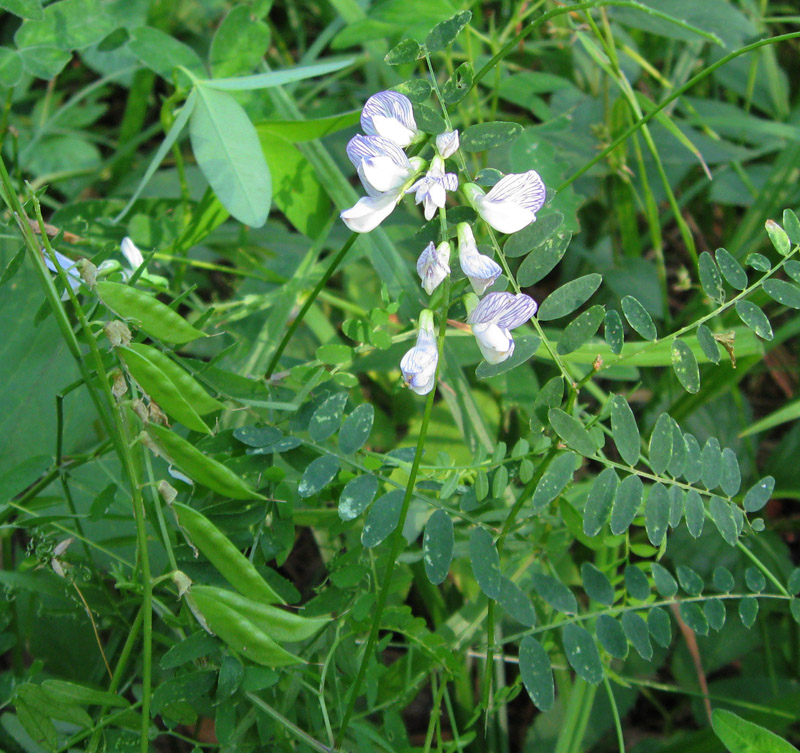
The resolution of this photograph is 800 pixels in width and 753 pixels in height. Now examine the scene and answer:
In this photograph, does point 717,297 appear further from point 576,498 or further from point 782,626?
point 782,626

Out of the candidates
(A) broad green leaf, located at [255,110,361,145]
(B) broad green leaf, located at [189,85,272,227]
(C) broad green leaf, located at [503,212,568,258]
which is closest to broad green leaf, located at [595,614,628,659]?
(C) broad green leaf, located at [503,212,568,258]

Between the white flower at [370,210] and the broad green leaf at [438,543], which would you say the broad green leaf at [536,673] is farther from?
the white flower at [370,210]

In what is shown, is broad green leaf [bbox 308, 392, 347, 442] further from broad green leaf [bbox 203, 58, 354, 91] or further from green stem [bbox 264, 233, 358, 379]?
broad green leaf [bbox 203, 58, 354, 91]

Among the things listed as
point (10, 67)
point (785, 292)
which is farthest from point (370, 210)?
point (10, 67)

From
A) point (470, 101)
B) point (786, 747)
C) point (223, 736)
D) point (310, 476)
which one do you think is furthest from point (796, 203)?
point (223, 736)

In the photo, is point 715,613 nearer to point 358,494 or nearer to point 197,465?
point 358,494
